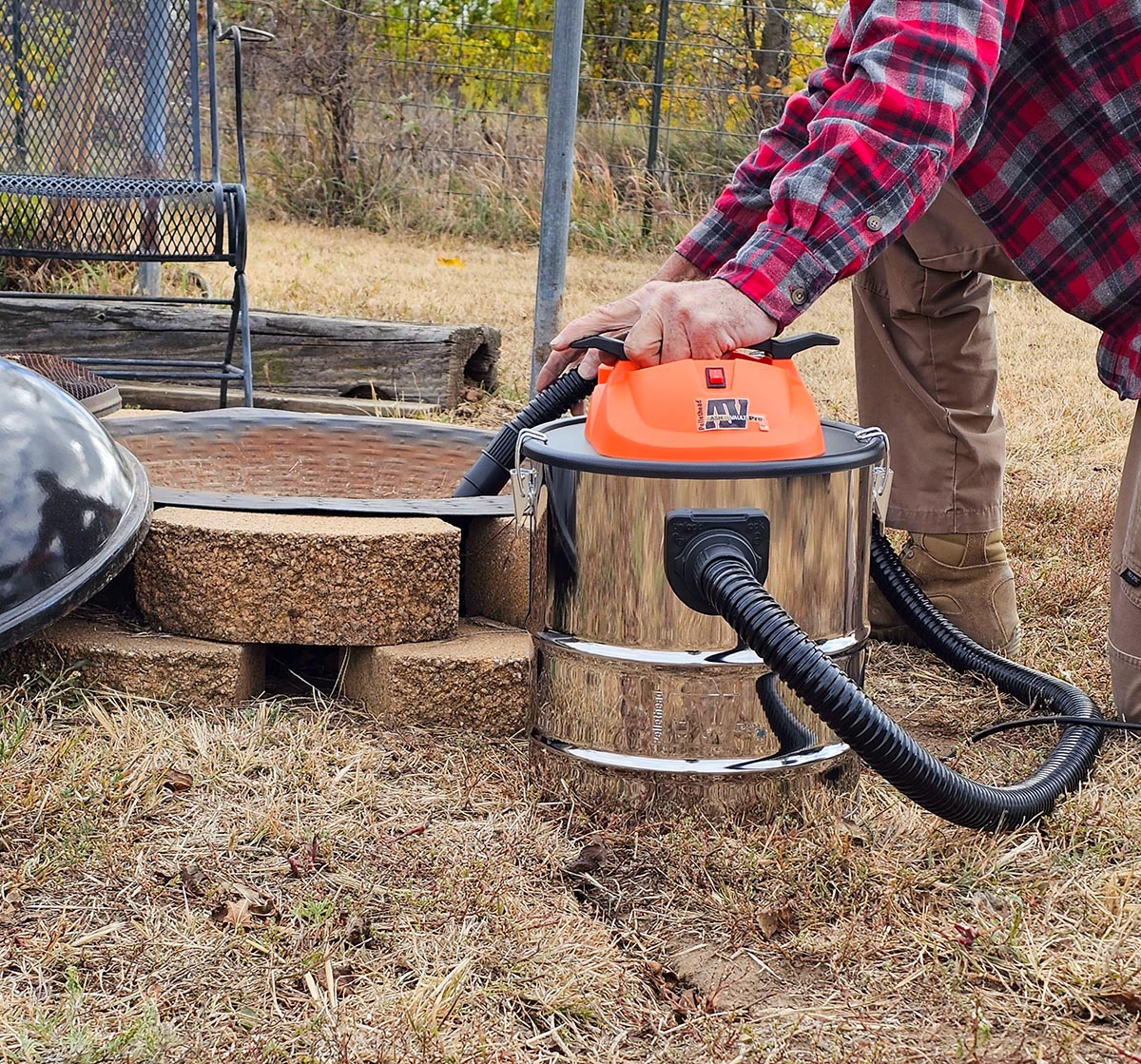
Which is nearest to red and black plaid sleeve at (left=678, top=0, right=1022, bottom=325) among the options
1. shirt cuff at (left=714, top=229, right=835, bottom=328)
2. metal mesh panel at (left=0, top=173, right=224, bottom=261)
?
shirt cuff at (left=714, top=229, right=835, bottom=328)

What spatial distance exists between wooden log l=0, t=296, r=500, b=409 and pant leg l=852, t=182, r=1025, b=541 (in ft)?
5.58

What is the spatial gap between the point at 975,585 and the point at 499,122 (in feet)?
22.9

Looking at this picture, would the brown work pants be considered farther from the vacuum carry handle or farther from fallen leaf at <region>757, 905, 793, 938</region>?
fallen leaf at <region>757, 905, 793, 938</region>

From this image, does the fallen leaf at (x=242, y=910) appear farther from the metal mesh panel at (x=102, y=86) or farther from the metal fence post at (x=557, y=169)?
the metal mesh panel at (x=102, y=86)

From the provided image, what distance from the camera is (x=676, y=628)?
5.28 feet

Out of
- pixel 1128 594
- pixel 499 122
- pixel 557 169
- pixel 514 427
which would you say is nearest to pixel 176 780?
pixel 514 427

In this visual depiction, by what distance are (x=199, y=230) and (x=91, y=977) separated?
241 cm

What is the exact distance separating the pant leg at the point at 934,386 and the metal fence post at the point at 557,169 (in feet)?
2.90

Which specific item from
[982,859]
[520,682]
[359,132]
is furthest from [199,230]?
[359,132]

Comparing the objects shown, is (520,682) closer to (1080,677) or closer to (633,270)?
(1080,677)

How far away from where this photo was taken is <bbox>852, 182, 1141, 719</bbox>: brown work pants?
233 cm

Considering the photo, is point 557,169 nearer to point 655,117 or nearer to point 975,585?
point 975,585

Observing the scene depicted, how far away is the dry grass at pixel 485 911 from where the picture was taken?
4.25ft

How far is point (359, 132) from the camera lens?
27.8ft
